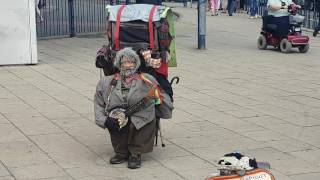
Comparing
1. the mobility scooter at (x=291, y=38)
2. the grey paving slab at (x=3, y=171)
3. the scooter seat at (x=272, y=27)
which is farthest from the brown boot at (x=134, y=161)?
the scooter seat at (x=272, y=27)

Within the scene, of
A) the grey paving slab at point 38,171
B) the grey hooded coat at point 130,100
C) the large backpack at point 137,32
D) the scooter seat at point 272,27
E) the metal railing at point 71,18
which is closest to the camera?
the grey paving slab at point 38,171

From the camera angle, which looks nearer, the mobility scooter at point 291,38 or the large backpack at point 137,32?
the large backpack at point 137,32

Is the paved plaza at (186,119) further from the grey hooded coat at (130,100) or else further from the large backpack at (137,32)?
the large backpack at (137,32)

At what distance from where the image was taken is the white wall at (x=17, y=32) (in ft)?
36.7

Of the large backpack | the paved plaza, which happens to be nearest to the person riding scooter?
the paved plaza

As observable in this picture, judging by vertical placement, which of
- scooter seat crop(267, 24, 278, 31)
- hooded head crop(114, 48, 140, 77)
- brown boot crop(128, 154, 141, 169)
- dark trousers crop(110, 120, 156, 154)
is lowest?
brown boot crop(128, 154, 141, 169)

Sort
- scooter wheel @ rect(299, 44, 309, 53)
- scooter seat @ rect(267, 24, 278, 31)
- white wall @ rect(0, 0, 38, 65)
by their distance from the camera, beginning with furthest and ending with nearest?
1. scooter wheel @ rect(299, 44, 309, 53)
2. scooter seat @ rect(267, 24, 278, 31)
3. white wall @ rect(0, 0, 38, 65)

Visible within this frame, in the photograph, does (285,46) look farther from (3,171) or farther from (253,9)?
(253,9)

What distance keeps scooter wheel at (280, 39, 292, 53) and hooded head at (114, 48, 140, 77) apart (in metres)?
8.28

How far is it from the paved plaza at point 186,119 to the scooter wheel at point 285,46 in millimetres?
339

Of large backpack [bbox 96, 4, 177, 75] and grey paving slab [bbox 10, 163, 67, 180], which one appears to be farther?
large backpack [bbox 96, 4, 177, 75]

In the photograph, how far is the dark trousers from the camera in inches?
231

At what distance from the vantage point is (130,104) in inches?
229

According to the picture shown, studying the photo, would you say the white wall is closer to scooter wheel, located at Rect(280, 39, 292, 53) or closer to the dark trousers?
scooter wheel, located at Rect(280, 39, 292, 53)
